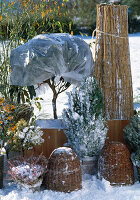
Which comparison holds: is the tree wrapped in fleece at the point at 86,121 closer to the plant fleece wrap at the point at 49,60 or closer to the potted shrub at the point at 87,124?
the potted shrub at the point at 87,124

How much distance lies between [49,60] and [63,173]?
4.38 ft

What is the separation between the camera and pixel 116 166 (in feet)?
9.51

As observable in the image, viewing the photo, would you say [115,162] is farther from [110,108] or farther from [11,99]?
[11,99]

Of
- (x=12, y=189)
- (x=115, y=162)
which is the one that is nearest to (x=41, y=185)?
(x=12, y=189)

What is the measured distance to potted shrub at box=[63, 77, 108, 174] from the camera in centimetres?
307

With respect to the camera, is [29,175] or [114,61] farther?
[114,61]

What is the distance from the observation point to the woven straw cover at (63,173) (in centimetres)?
275

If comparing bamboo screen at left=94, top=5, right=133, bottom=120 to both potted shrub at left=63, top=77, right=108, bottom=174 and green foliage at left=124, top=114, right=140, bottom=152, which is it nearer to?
green foliage at left=124, top=114, right=140, bottom=152

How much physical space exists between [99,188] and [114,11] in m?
1.98

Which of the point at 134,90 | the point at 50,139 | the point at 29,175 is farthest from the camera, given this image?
the point at 134,90

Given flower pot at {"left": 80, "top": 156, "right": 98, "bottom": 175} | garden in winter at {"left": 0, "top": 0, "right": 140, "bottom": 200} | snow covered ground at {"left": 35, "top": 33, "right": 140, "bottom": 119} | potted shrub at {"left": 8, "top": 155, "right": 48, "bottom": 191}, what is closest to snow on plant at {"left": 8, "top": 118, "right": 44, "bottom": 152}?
garden in winter at {"left": 0, "top": 0, "right": 140, "bottom": 200}

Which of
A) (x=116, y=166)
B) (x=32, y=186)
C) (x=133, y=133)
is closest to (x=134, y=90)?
(x=133, y=133)

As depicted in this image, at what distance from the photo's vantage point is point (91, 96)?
3.10 meters

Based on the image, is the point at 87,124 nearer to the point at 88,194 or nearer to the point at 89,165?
the point at 89,165
